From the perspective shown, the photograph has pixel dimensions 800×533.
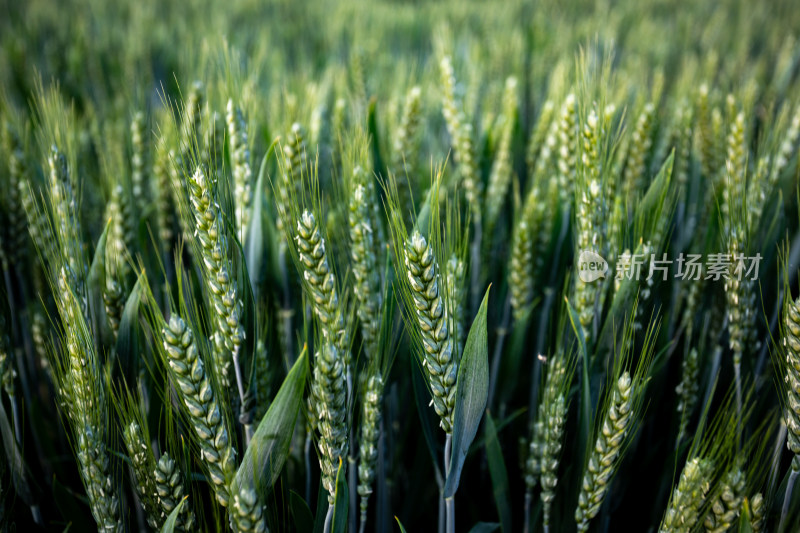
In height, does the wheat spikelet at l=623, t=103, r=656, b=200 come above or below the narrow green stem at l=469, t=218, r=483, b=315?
above

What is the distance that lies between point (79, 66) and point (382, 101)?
3.96ft

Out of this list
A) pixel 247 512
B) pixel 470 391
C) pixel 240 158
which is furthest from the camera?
pixel 240 158

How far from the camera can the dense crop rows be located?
66 cm

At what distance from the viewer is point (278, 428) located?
65 centimetres

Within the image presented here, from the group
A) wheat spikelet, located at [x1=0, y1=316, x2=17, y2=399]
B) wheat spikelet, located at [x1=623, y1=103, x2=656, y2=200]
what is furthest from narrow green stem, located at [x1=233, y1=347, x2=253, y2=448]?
wheat spikelet, located at [x1=623, y1=103, x2=656, y2=200]

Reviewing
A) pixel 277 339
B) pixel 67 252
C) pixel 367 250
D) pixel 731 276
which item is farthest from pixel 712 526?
pixel 67 252

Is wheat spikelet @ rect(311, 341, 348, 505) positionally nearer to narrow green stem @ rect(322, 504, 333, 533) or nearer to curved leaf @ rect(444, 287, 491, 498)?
narrow green stem @ rect(322, 504, 333, 533)

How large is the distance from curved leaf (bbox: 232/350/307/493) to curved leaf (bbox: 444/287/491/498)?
0.62ft

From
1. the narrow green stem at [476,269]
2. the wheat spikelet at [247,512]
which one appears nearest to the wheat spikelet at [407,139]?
the narrow green stem at [476,269]

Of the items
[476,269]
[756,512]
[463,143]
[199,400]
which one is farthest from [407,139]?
[756,512]

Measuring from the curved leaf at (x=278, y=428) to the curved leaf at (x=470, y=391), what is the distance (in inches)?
7.4

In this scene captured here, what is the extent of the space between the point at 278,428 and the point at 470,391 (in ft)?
Result: 0.76

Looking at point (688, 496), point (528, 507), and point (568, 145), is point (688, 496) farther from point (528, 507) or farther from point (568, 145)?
point (568, 145)

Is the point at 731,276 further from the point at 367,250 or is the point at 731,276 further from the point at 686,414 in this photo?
the point at 367,250
